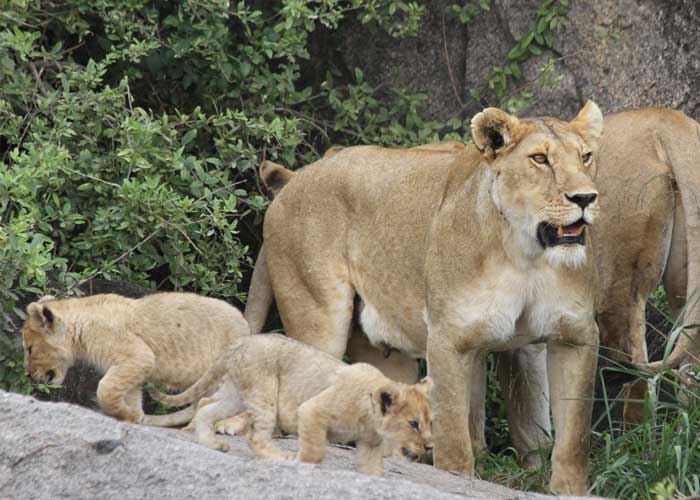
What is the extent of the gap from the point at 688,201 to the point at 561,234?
1.22 meters

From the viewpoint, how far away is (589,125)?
652 cm

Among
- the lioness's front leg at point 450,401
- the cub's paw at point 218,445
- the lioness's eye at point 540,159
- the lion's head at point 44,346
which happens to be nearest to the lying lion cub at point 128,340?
the lion's head at point 44,346

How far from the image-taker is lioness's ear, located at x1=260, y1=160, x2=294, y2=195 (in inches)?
333

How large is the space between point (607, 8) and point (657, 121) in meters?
1.79

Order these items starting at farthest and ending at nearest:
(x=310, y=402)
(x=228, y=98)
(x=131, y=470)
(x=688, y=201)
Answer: (x=228, y=98)
(x=688, y=201)
(x=310, y=402)
(x=131, y=470)

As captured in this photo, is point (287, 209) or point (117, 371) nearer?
point (117, 371)

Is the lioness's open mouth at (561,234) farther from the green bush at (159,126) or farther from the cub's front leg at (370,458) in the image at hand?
the green bush at (159,126)

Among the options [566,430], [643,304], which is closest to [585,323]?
[566,430]

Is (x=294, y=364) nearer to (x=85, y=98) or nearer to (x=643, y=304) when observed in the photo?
(x=643, y=304)

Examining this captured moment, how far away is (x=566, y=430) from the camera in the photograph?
6539mm

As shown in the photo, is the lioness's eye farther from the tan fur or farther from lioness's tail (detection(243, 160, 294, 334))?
lioness's tail (detection(243, 160, 294, 334))

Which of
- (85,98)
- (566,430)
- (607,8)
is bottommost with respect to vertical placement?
(566,430)

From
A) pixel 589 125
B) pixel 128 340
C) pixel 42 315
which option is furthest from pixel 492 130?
pixel 42 315

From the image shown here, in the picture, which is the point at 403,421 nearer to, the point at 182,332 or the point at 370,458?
the point at 370,458
